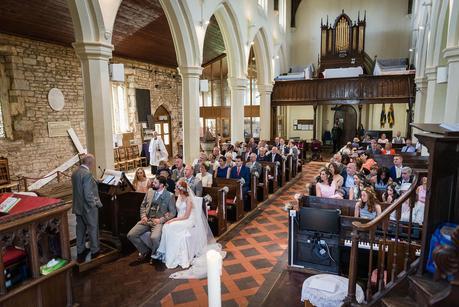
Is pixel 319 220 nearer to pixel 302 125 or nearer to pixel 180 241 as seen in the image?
pixel 180 241

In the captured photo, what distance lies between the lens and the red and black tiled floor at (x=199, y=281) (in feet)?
12.9

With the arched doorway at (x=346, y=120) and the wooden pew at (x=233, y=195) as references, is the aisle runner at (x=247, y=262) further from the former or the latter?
the arched doorway at (x=346, y=120)

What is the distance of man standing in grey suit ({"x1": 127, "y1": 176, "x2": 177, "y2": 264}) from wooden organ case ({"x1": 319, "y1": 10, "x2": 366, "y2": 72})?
44.3ft

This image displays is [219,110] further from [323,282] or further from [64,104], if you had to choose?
[323,282]

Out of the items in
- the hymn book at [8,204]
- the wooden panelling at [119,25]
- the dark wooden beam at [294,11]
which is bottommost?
the hymn book at [8,204]

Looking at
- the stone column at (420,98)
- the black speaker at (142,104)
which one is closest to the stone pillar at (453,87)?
the stone column at (420,98)

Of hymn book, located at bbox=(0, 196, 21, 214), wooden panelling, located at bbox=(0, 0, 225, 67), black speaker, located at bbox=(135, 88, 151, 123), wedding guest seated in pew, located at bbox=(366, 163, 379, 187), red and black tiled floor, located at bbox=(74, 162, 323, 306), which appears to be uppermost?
wooden panelling, located at bbox=(0, 0, 225, 67)

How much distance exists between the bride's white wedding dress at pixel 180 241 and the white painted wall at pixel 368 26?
1547cm

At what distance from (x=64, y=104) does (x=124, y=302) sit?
26.2 feet

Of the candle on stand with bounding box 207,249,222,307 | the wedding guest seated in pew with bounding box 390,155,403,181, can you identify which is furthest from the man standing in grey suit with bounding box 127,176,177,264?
the wedding guest seated in pew with bounding box 390,155,403,181

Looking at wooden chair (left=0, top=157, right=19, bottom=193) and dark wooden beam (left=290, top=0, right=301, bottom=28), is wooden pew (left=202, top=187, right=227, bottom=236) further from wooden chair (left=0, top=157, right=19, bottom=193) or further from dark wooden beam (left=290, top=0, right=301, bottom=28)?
dark wooden beam (left=290, top=0, right=301, bottom=28)

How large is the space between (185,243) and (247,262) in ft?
3.20

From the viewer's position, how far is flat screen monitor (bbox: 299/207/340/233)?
14.1 feet

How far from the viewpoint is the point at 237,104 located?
1198 cm
